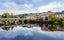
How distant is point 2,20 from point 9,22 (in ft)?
1.82

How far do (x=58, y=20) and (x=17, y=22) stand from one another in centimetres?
333

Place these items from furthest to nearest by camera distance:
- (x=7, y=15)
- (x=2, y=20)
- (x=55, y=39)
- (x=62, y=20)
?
(x=7, y=15), (x=2, y=20), (x=62, y=20), (x=55, y=39)

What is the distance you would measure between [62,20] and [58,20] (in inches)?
11.3

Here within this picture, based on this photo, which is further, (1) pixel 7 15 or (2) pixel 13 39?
(1) pixel 7 15

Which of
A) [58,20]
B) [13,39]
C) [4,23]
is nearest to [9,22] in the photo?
[4,23]

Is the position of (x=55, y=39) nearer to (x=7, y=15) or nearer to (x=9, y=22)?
(x=9, y=22)

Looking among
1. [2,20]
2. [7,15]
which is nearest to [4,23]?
[2,20]

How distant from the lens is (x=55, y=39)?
5.90m

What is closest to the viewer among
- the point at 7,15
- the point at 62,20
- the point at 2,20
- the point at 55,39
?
the point at 55,39

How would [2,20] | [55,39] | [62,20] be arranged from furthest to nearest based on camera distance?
[2,20] < [62,20] < [55,39]

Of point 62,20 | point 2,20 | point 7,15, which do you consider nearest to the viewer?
point 62,20

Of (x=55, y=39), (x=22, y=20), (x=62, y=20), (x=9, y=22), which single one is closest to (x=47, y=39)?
(x=55, y=39)

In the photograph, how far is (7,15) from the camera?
1534cm

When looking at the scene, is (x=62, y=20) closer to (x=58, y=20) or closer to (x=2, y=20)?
(x=58, y=20)
